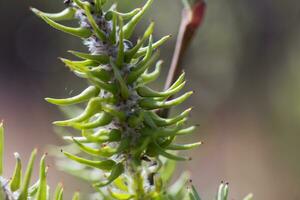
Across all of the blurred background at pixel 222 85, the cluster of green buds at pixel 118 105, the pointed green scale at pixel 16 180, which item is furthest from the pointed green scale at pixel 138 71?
the blurred background at pixel 222 85

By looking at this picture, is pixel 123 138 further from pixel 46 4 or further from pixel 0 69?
pixel 0 69

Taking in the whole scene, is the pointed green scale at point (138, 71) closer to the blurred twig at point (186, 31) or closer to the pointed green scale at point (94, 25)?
the pointed green scale at point (94, 25)

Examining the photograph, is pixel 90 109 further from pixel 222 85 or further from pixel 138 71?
pixel 222 85

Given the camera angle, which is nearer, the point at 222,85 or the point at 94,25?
the point at 94,25

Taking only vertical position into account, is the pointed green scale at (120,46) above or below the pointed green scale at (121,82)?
above

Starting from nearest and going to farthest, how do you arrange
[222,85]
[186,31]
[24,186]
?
1. [24,186]
2. [186,31]
3. [222,85]

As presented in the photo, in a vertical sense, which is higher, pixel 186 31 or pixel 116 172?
pixel 186 31

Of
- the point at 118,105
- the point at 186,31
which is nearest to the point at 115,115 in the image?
the point at 118,105

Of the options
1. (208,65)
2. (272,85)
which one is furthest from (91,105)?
(272,85)
